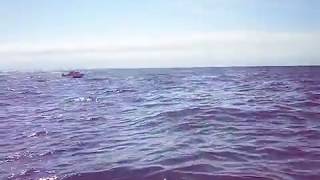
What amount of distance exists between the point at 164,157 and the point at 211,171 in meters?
1.25

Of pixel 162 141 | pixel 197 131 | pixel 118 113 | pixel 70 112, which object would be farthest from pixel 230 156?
pixel 70 112

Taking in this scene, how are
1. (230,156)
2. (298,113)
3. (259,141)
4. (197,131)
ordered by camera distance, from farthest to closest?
1. (298,113)
2. (197,131)
3. (259,141)
4. (230,156)

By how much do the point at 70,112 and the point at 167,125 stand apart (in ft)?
19.1

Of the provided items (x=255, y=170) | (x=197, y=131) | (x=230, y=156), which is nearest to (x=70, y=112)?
(x=197, y=131)

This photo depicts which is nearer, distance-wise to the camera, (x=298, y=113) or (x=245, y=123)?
(x=245, y=123)

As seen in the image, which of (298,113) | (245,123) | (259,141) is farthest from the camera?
(298,113)

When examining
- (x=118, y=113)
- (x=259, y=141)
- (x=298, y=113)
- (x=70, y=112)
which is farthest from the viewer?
(x=70, y=112)

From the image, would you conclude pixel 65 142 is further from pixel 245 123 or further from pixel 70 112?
pixel 70 112

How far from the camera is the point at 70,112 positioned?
16.1m

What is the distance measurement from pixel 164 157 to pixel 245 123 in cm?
426

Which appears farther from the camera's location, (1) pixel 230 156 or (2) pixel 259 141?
(2) pixel 259 141

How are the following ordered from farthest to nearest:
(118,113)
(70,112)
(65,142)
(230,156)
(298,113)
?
(70,112) → (118,113) → (298,113) → (65,142) → (230,156)

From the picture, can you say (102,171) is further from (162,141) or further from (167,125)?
(167,125)

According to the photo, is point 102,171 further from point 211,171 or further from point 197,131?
point 197,131
